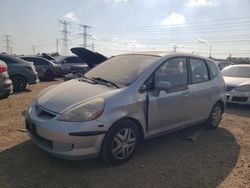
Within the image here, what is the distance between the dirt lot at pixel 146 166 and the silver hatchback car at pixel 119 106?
0.29m

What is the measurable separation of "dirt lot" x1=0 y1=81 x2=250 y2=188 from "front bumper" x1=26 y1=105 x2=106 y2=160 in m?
0.31

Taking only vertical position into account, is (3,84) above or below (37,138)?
above

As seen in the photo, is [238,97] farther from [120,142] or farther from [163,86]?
[120,142]

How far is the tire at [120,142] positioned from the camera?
387 centimetres

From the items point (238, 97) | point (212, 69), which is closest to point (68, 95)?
point (212, 69)

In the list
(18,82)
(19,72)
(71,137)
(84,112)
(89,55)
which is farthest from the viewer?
(18,82)

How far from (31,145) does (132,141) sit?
1732 millimetres

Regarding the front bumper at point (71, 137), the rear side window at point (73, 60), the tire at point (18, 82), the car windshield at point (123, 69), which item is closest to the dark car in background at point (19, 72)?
the tire at point (18, 82)

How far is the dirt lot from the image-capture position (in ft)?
11.9

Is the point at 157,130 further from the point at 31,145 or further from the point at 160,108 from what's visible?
the point at 31,145

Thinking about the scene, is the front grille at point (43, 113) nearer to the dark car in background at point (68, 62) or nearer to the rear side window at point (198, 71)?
the rear side window at point (198, 71)

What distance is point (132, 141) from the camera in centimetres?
418

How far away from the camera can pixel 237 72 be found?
405 inches

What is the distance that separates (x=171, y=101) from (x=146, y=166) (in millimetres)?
1175
